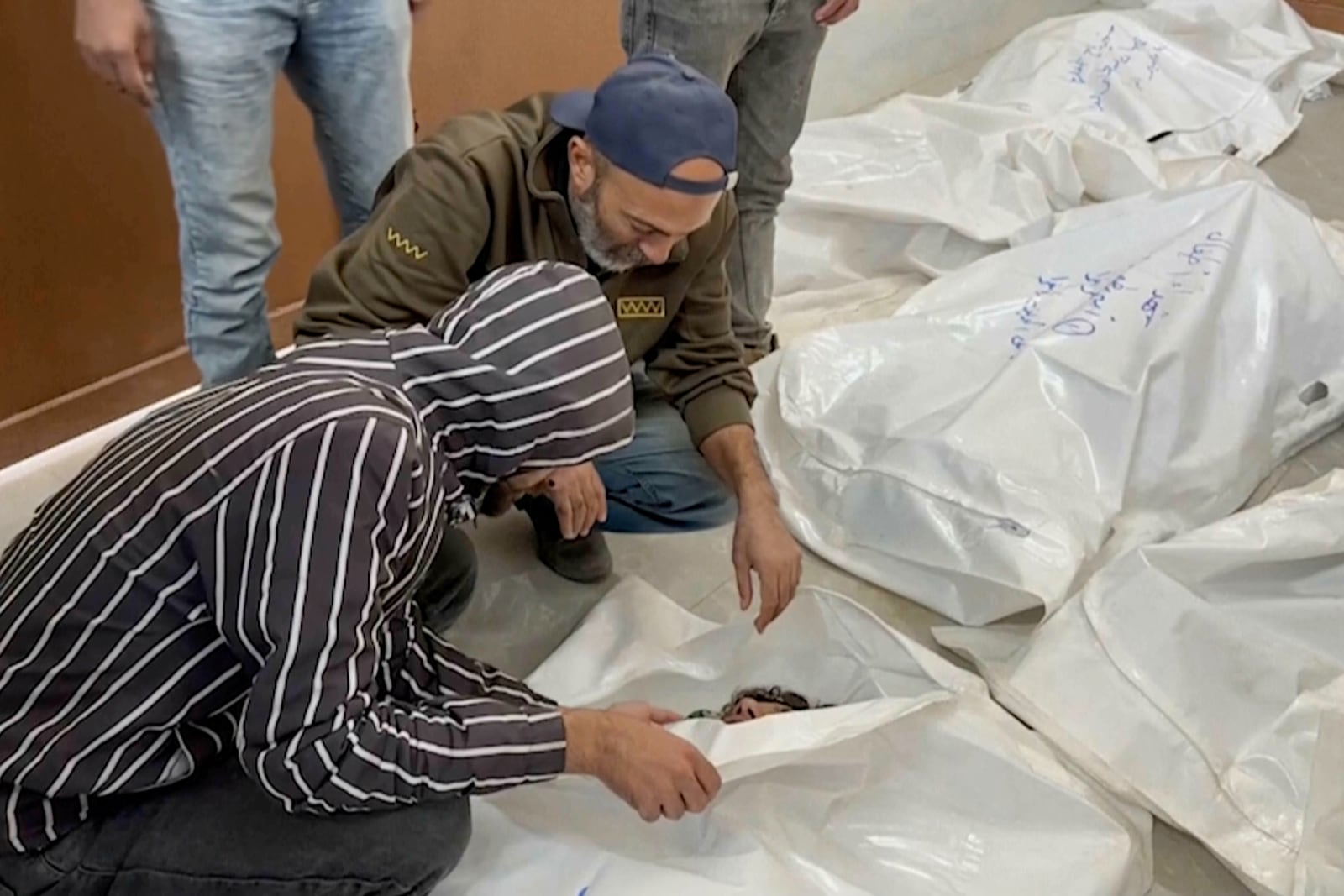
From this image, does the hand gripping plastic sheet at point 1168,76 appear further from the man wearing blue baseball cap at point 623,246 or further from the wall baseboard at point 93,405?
the wall baseboard at point 93,405

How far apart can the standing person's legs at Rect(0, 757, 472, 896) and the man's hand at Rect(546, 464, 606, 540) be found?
0.28m

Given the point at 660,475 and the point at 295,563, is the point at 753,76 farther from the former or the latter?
the point at 295,563

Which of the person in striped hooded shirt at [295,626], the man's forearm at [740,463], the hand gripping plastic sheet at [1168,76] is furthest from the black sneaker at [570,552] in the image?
the hand gripping plastic sheet at [1168,76]

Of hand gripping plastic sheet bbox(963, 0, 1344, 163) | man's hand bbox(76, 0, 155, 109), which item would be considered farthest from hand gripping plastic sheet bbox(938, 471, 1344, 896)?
hand gripping plastic sheet bbox(963, 0, 1344, 163)

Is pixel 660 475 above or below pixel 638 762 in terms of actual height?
below

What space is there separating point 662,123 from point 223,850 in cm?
66

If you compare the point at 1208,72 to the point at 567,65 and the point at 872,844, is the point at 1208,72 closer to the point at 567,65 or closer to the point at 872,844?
the point at 567,65

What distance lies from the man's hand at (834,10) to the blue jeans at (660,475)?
0.49 meters

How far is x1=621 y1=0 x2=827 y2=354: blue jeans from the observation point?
147 centimetres

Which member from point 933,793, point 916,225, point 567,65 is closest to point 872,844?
point 933,793

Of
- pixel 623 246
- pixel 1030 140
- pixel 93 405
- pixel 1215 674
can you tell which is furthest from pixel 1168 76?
pixel 93 405

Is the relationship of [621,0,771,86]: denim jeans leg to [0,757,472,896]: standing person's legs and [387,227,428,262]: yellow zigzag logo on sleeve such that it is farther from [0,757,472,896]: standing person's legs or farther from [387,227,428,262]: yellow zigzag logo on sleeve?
[0,757,472,896]: standing person's legs

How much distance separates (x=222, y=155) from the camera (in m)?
1.26

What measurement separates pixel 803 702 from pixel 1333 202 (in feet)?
5.91
